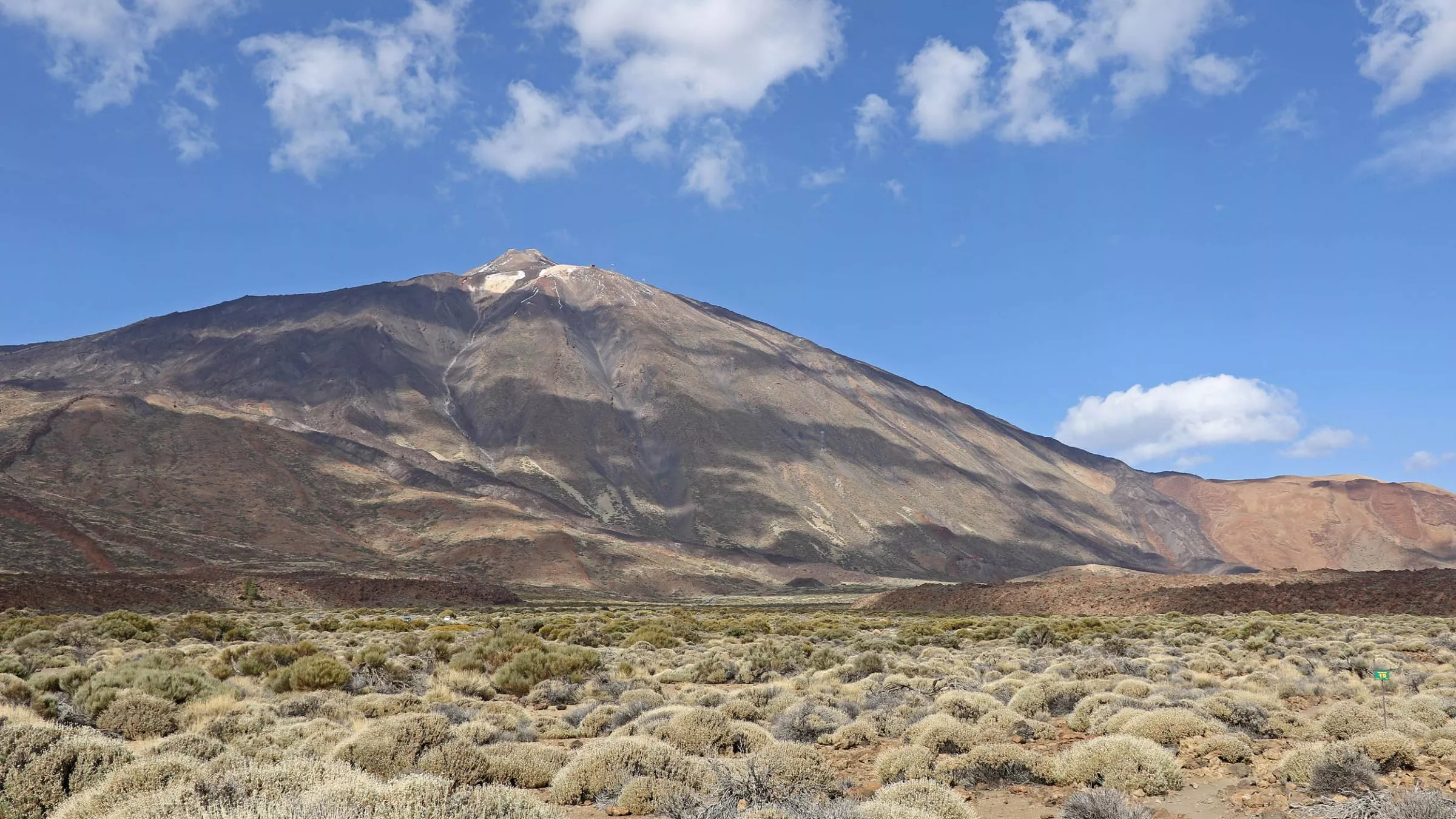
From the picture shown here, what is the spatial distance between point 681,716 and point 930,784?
4.46 meters

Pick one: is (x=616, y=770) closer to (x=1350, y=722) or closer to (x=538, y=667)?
(x=1350, y=722)

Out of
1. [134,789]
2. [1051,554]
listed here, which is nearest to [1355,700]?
[134,789]

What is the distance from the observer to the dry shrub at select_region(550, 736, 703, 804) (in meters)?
9.26

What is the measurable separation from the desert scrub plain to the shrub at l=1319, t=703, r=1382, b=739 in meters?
0.02

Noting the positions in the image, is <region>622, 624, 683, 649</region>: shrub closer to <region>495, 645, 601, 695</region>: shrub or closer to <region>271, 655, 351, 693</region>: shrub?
<region>495, 645, 601, 695</region>: shrub

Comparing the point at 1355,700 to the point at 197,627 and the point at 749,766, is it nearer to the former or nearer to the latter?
the point at 749,766

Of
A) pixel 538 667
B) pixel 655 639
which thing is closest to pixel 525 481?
pixel 655 639

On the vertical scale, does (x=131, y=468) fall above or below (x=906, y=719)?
above

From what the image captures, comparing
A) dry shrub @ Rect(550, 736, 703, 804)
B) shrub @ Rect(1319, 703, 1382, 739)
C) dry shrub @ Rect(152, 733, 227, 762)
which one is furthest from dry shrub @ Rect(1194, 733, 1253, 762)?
dry shrub @ Rect(152, 733, 227, 762)

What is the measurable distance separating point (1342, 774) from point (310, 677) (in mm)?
15318

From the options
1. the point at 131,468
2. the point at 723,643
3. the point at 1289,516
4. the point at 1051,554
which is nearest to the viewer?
the point at 723,643

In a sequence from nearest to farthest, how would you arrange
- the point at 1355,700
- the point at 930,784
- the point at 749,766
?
1. the point at 930,784
2. the point at 749,766
3. the point at 1355,700

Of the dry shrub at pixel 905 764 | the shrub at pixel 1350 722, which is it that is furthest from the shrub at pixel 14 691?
the shrub at pixel 1350 722

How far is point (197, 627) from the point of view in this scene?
2812cm
